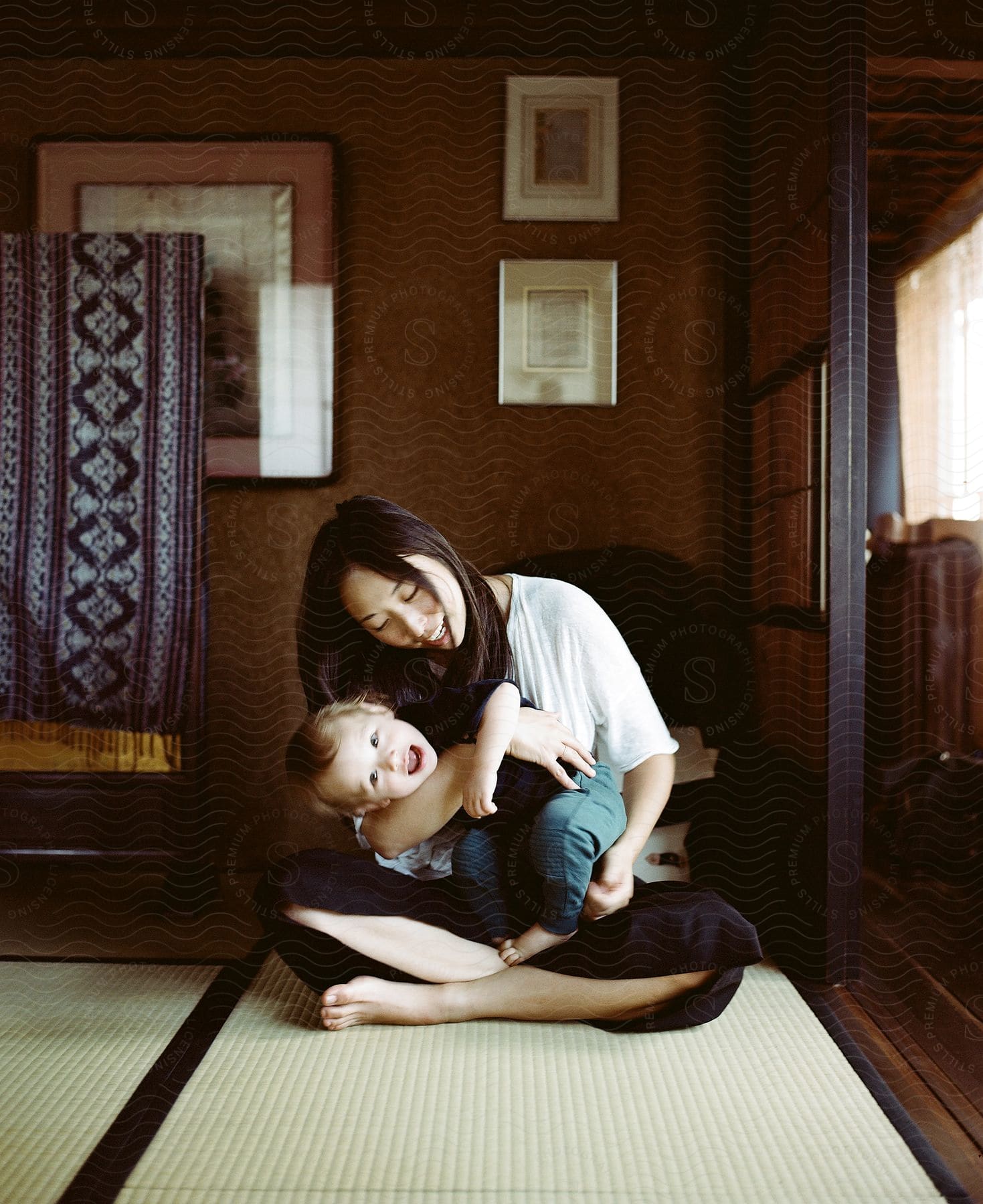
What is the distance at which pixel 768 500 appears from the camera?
167 centimetres

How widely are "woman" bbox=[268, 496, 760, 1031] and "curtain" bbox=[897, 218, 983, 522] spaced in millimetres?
827

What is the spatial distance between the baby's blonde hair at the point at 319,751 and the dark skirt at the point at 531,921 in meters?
0.10

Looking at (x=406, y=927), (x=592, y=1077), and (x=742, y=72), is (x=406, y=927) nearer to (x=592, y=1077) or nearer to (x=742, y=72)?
(x=592, y=1077)

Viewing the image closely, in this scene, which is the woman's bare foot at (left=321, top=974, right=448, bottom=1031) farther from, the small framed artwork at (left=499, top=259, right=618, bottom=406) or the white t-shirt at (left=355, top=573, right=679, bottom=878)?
the small framed artwork at (left=499, top=259, right=618, bottom=406)

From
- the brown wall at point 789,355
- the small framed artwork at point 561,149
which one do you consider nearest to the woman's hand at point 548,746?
the brown wall at point 789,355

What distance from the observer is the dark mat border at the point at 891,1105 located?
2.86ft

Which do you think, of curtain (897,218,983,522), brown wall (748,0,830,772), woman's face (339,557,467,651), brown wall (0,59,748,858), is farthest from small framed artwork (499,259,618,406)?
woman's face (339,557,467,651)

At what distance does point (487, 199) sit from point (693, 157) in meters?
0.39

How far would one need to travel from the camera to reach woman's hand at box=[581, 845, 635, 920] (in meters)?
1.15

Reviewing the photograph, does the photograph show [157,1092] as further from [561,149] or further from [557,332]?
[561,149]

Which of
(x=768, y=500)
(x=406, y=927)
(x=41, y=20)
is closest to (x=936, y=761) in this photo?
(x=768, y=500)

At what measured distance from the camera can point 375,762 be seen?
1.10 meters

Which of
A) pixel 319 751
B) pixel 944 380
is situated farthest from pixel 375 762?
pixel 944 380

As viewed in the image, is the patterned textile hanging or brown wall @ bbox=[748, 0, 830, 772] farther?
the patterned textile hanging
